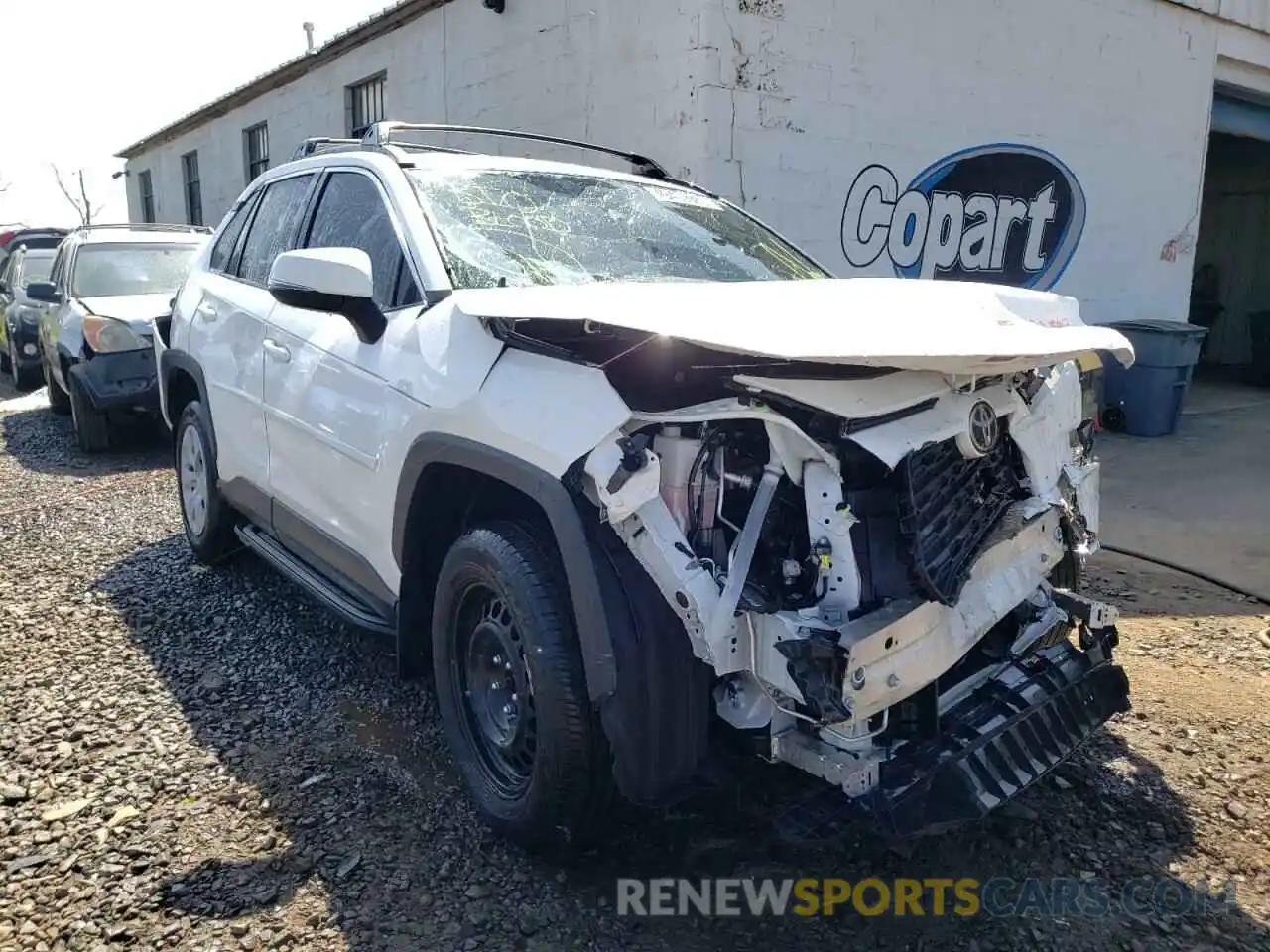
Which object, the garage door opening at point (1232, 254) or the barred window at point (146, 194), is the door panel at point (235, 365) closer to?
→ the garage door opening at point (1232, 254)

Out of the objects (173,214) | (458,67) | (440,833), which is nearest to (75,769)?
(440,833)

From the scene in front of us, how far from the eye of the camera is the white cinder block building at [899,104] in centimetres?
724

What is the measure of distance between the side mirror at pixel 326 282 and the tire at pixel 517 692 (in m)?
0.82

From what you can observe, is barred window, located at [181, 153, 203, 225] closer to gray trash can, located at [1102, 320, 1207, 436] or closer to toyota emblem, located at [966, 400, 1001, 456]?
gray trash can, located at [1102, 320, 1207, 436]

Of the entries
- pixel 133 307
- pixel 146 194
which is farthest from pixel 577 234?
pixel 146 194

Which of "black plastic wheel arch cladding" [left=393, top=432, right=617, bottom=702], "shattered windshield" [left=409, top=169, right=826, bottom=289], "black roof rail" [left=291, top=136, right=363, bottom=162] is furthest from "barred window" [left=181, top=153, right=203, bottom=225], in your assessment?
"black plastic wheel arch cladding" [left=393, top=432, right=617, bottom=702]

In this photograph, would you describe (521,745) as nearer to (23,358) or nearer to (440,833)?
(440,833)

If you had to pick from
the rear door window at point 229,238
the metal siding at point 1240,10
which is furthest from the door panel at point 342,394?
the metal siding at point 1240,10

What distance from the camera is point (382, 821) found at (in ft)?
9.39

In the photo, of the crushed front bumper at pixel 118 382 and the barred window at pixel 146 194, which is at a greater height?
the barred window at pixel 146 194

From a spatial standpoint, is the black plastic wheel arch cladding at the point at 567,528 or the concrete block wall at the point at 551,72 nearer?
the black plastic wheel arch cladding at the point at 567,528

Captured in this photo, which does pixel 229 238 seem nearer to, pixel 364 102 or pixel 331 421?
pixel 331 421

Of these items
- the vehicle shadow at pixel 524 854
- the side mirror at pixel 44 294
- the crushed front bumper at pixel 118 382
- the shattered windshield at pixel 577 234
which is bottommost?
the vehicle shadow at pixel 524 854

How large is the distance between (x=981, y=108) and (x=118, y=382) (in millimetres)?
7745
